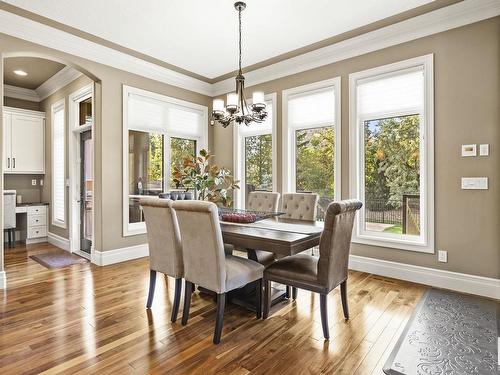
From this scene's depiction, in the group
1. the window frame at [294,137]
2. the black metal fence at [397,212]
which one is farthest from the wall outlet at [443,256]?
the window frame at [294,137]

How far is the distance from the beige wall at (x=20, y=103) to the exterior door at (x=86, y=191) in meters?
1.94

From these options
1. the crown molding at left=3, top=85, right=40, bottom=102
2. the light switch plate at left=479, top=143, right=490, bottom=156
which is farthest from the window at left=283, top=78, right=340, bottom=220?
the crown molding at left=3, top=85, right=40, bottom=102

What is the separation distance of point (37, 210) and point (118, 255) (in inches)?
98.6

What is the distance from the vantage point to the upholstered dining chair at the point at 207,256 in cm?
215

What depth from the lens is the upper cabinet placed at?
211 inches

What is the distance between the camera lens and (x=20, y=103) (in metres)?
5.88

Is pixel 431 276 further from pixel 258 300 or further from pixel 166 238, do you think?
pixel 166 238

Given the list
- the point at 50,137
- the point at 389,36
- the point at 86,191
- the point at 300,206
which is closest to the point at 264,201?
the point at 300,206

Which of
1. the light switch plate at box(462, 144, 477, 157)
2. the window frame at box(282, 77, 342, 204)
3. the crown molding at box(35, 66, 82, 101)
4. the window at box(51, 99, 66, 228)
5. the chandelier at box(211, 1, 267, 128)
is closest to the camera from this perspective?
the chandelier at box(211, 1, 267, 128)

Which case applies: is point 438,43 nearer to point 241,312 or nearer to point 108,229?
point 241,312

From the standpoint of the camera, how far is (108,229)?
4281 mm

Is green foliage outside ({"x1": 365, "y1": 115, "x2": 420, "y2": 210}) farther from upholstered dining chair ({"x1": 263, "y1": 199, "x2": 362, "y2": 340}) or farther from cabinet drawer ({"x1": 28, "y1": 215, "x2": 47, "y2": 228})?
cabinet drawer ({"x1": 28, "y1": 215, "x2": 47, "y2": 228})

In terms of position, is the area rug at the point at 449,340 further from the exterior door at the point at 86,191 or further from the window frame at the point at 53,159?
the window frame at the point at 53,159

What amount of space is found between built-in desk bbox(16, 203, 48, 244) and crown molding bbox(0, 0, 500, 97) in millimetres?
3238
